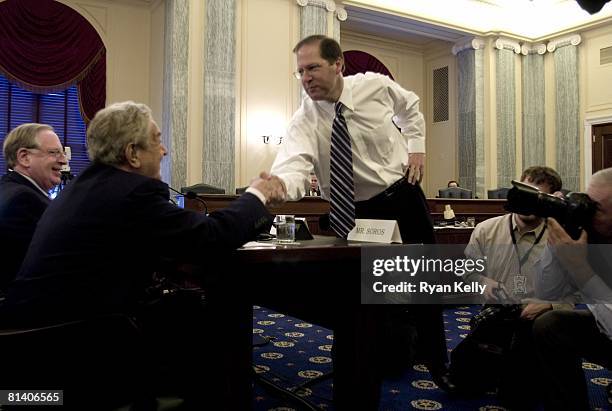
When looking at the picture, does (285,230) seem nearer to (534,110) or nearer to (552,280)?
(552,280)

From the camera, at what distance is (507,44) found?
10.2 metres

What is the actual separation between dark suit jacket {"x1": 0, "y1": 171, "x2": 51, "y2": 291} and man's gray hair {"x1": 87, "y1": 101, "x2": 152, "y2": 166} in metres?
0.64

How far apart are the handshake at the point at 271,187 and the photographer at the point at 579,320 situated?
2.60 feet

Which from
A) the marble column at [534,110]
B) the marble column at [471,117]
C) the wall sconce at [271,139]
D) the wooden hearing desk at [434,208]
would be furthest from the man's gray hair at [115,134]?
the marble column at [534,110]

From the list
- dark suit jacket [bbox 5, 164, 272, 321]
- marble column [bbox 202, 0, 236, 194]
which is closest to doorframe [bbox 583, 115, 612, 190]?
marble column [bbox 202, 0, 236, 194]

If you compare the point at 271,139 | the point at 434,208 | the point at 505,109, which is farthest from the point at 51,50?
the point at 505,109

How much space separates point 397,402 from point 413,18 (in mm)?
8328

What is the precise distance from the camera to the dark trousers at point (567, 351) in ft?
5.39

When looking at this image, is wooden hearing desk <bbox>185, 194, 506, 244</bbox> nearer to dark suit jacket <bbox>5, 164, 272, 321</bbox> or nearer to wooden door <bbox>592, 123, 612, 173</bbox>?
dark suit jacket <bbox>5, 164, 272, 321</bbox>

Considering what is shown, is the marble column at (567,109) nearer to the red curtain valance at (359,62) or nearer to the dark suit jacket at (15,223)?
the red curtain valance at (359,62)

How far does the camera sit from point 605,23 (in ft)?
31.0

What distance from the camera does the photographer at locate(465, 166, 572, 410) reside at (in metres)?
1.98

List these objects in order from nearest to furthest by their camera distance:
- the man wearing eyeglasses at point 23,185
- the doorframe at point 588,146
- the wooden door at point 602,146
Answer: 1. the man wearing eyeglasses at point 23,185
2. the wooden door at point 602,146
3. the doorframe at point 588,146

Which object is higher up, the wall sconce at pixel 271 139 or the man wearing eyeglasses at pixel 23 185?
the wall sconce at pixel 271 139
